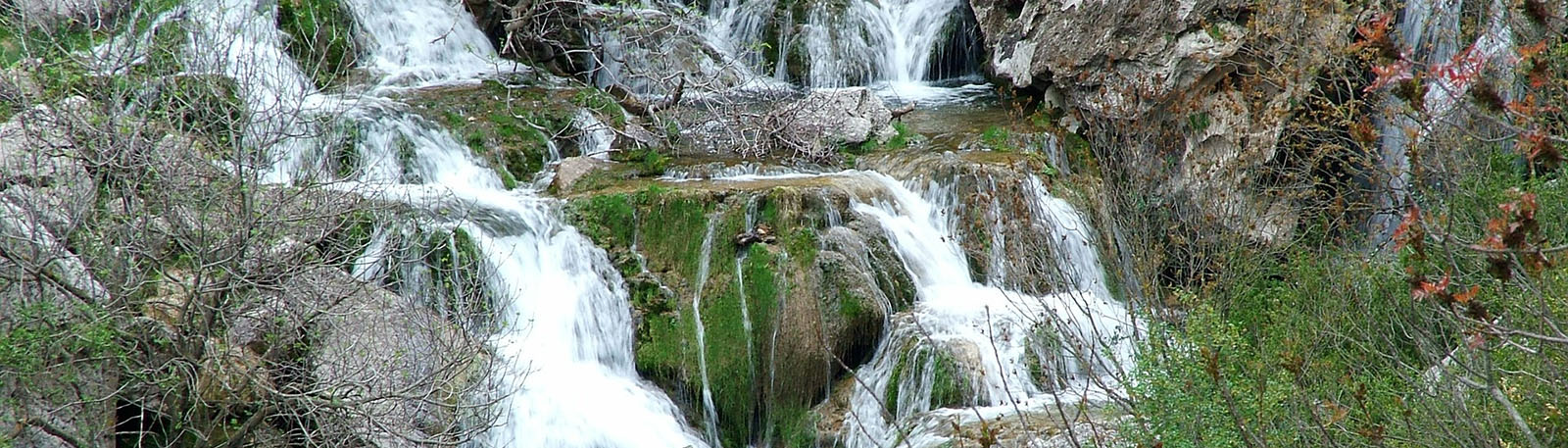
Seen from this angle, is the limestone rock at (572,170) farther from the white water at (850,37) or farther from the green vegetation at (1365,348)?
the green vegetation at (1365,348)

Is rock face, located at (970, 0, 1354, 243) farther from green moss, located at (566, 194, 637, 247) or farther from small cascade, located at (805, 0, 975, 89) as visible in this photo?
green moss, located at (566, 194, 637, 247)

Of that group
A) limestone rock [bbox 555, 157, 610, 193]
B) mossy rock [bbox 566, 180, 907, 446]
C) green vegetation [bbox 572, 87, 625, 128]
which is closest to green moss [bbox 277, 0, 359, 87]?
green vegetation [bbox 572, 87, 625, 128]

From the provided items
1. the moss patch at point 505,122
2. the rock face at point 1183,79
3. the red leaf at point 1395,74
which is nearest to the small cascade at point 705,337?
the moss patch at point 505,122

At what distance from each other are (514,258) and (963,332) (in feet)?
10.5

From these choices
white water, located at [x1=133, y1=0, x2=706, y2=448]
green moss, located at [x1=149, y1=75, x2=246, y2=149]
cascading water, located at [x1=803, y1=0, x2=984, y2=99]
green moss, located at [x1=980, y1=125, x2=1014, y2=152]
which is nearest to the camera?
green moss, located at [x1=149, y1=75, x2=246, y2=149]

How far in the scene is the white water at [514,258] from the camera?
21.5 feet

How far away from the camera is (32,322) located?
201 inches

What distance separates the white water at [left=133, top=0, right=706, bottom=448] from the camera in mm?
6547

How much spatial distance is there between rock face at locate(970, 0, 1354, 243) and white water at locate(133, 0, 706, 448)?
146 inches

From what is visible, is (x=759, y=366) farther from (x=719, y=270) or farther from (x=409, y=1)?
(x=409, y=1)

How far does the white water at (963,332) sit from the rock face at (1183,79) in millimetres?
869

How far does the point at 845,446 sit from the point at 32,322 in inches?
182

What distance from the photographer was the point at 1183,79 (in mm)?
9844

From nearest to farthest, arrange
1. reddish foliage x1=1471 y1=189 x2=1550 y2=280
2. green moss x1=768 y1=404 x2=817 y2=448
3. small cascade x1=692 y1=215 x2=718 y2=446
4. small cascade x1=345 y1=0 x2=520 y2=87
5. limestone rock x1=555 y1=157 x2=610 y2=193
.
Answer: reddish foliage x1=1471 y1=189 x2=1550 y2=280
green moss x1=768 y1=404 x2=817 y2=448
small cascade x1=692 y1=215 x2=718 y2=446
limestone rock x1=555 y1=157 x2=610 y2=193
small cascade x1=345 y1=0 x2=520 y2=87
